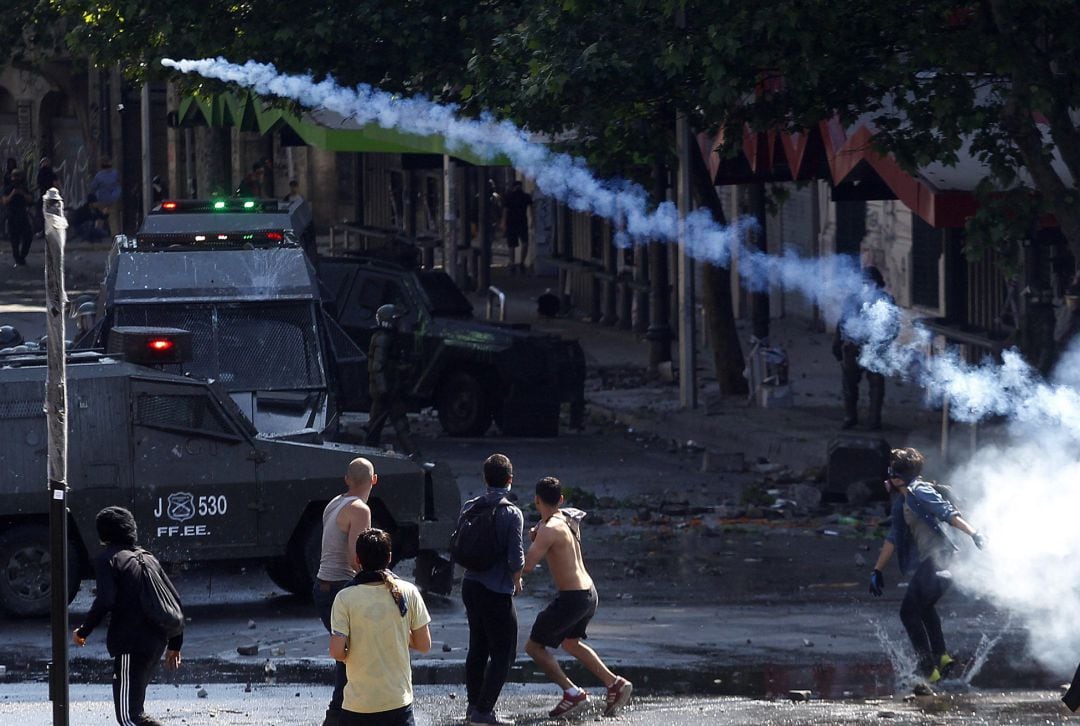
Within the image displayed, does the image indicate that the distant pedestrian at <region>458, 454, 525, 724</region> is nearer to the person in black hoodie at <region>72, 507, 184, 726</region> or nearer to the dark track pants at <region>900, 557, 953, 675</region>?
the person in black hoodie at <region>72, 507, 184, 726</region>

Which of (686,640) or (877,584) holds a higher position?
(877,584)

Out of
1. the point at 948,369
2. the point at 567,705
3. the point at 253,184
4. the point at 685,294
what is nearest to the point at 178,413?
the point at 567,705

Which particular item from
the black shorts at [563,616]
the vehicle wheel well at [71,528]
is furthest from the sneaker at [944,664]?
the vehicle wheel well at [71,528]

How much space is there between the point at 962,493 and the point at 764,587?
11.3 feet

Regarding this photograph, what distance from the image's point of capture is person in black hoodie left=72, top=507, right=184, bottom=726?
9.25 metres

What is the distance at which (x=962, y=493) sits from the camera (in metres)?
16.9

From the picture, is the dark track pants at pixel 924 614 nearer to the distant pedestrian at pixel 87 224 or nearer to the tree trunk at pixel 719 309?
the tree trunk at pixel 719 309

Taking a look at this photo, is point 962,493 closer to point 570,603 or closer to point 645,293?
point 570,603

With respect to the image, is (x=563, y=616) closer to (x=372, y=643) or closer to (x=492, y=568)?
(x=492, y=568)

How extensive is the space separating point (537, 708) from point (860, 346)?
10.0 metres

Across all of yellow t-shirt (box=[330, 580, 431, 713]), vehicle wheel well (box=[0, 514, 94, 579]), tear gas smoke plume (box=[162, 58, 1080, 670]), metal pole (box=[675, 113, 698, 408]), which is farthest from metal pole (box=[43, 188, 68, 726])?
metal pole (box=[675, 113, 698, 408])

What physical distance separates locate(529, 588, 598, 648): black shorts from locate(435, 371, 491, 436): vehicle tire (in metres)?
10.6

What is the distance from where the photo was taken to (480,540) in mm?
10023

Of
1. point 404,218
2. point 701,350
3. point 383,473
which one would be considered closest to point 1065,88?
point 383,473
